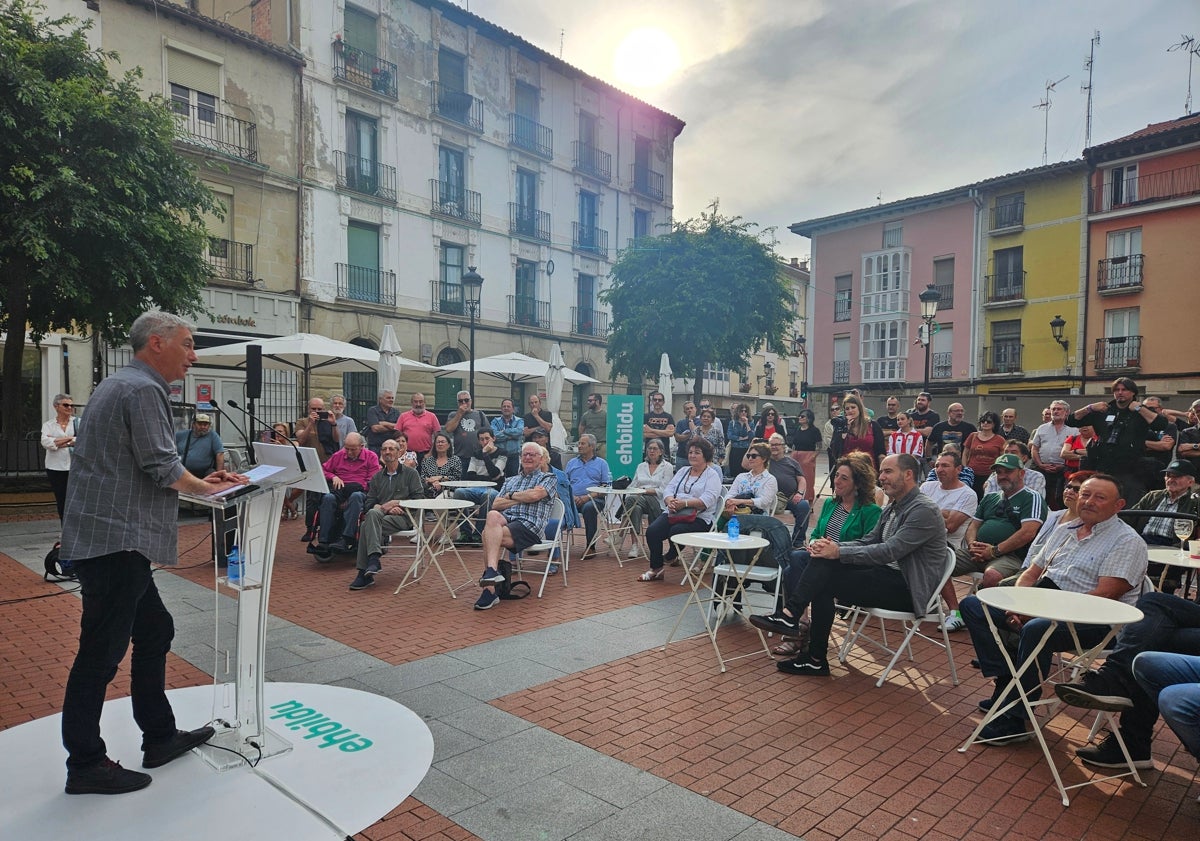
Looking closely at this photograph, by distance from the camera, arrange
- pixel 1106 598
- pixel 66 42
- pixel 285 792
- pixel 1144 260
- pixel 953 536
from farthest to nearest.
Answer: pixel 1144 260 → pixel 66 42 → pixel 953 536 → pixel 1106 598 → pixel 285 792

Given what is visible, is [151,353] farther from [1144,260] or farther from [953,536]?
[1144,260]

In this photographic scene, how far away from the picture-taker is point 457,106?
25.2m

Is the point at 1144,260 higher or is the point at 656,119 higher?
the point at 656,119

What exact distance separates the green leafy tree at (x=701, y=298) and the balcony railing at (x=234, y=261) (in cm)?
1184

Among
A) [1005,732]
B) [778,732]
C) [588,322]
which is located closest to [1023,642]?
[1005,732]

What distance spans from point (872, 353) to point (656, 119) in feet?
48.5

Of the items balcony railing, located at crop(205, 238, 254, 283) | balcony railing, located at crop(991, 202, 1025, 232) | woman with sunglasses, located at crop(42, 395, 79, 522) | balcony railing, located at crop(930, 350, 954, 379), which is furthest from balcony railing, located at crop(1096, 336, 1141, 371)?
woman with sunglasses, located at crop(42, 395, 79, 522)

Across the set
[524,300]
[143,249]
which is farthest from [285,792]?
[524,300]

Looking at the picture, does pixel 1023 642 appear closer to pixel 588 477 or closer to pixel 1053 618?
pixel 1053 618

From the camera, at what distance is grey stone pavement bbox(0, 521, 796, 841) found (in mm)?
2932

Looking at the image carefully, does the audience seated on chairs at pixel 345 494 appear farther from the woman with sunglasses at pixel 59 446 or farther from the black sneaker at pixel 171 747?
the black sneaker at pixel 171 747

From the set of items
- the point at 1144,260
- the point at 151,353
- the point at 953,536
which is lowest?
the point at 953,536

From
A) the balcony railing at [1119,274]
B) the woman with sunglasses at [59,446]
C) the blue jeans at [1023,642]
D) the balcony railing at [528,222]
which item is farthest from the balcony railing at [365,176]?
the balcony railing at [1119,274]

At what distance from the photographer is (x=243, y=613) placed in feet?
10.6
